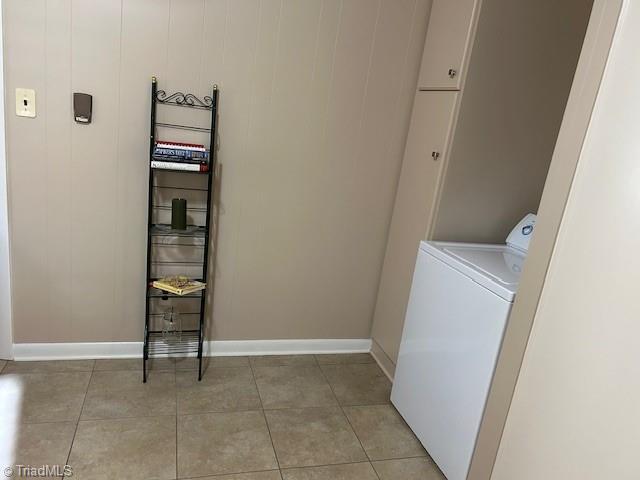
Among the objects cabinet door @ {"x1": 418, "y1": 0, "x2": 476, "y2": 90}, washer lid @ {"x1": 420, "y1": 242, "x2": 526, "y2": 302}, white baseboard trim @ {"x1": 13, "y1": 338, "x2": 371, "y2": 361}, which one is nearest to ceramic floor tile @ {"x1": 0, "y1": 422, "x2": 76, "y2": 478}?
white baseboard trim @ {"x1": 13, "y1": 338, "x2": 371, "y2": 361}

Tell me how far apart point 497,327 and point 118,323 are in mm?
1846

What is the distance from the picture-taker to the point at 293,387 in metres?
2.40

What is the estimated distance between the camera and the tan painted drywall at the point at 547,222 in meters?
1.30

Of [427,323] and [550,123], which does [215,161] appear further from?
[550,123]

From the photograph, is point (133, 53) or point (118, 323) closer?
point (133, 53)

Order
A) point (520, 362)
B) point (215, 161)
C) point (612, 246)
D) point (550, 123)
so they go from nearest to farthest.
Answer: point (612, 246)
point (520, 362)
point (550, 123)
point (215, 161)

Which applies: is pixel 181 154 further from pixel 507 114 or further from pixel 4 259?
pixel 507 114

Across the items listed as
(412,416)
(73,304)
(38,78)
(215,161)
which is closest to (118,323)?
(73,304)

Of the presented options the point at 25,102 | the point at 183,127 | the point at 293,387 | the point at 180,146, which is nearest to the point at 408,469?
the point at 293,387

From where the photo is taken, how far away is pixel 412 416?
212 centimetres

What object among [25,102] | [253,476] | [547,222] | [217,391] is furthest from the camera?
[217,391]

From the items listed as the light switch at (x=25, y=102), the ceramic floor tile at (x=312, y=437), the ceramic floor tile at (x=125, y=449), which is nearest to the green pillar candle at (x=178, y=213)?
the light switch at (x=25, y=102)

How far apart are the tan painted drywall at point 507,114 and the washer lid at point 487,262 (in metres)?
0.13

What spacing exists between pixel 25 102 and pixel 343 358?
2.06m
